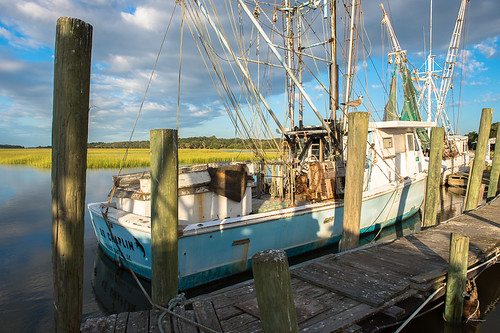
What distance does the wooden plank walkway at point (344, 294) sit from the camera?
360 cm

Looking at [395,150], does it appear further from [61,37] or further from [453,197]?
[61,37]

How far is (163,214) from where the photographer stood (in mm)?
3955

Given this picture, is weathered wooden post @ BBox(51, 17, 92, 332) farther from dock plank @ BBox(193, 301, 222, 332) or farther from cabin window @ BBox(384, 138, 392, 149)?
cabin window @ BBox(384, 138, 392, 149)

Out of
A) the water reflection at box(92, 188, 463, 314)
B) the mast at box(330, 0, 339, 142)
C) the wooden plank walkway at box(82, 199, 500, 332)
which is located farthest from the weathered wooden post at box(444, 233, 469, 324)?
the mast at box(330, 0, 339, 142)

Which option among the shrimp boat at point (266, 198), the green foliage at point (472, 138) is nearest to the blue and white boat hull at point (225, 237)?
the shrimp boat at point (266, 198)

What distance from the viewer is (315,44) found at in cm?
1130

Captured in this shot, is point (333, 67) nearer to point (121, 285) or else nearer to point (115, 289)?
point (121, 285)

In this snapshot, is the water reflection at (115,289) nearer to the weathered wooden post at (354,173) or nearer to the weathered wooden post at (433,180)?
the weathered wooden post at (354,173)

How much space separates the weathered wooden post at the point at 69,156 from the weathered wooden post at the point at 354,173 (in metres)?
4.86

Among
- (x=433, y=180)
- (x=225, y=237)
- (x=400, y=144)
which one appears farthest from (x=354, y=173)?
(x=400, y=144)

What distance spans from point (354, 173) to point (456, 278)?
240cm

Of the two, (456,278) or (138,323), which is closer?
(138,323)

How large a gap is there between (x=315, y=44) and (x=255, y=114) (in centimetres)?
472

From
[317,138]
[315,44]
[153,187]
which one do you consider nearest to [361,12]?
[315,44]
